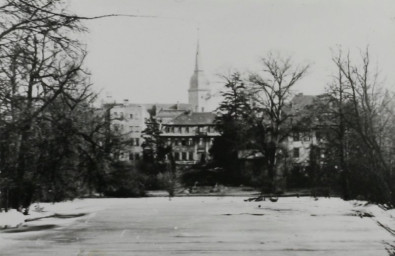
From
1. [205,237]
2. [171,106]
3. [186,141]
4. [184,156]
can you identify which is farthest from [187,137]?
[205,237]

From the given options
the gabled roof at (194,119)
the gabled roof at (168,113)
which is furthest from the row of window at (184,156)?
the gabled roof at (168,113)

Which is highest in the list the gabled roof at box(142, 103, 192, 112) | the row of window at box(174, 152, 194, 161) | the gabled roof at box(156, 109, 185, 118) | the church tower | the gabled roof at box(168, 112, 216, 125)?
the church tower

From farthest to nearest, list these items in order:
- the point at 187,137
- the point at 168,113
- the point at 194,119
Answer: the point at 168,113, the point at 194,119, the point at 187,137

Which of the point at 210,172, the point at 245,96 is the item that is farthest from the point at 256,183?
the point at 245,96

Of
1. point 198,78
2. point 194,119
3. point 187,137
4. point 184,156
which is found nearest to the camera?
point 184,156

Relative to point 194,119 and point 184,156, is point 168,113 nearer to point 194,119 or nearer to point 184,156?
point 194,119

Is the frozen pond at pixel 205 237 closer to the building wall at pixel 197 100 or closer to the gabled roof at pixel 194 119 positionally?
the gabled roof at pixel 194 119

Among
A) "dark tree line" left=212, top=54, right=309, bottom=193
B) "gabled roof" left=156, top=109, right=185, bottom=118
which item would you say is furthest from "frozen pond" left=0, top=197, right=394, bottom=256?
"gabled roof" left=156, top=109, right=185, bottom=118

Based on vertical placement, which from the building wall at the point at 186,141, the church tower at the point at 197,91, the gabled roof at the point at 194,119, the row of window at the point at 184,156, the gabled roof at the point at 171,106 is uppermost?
the church tower at the point at 197,91

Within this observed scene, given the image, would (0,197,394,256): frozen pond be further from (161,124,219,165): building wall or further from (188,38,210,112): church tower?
(188,38,210,112): church tower

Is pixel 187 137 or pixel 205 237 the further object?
pixel 187 137
